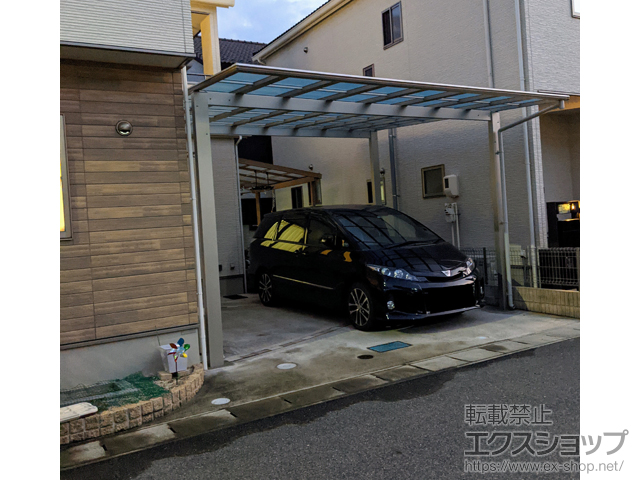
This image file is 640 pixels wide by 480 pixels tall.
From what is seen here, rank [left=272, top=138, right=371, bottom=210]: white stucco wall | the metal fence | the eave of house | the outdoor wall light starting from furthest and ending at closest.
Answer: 1. the eave of house
2. [left=272, top=138, right=371, bottom=210]: white stucco wall
3. the metal fence
4. the outdoor wall light

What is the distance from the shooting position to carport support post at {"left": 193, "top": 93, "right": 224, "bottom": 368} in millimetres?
5953

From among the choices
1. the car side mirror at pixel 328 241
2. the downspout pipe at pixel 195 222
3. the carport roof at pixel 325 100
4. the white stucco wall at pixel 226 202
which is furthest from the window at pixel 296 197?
the downspout pipe at pixel 195 222

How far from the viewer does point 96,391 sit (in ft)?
16.6

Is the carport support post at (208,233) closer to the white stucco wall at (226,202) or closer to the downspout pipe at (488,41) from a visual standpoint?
the white stucco wall at (226,202)

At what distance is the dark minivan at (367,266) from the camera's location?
696 centimetres

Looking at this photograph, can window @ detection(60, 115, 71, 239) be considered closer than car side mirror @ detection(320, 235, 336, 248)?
Yes

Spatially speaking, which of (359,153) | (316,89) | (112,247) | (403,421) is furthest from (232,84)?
(359,153)

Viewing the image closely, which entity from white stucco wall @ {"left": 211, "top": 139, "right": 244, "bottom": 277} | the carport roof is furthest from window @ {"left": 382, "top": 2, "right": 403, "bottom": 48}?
white stucco wall @ {"left": 211, "top": 139, "right": 244, "bottom": 277}

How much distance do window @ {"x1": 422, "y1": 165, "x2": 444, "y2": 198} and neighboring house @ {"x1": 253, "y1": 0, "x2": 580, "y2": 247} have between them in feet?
0.09

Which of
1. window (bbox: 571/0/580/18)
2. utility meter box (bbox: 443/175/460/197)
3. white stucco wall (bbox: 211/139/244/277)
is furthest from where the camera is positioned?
white stucco wall (bbox: 211/139/244/277)

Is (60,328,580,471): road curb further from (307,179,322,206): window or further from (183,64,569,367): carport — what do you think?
(307,179,322,206): window

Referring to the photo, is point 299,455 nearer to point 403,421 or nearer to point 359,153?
point 403,421

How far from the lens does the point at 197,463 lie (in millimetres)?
3654

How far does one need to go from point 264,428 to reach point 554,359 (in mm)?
3005
